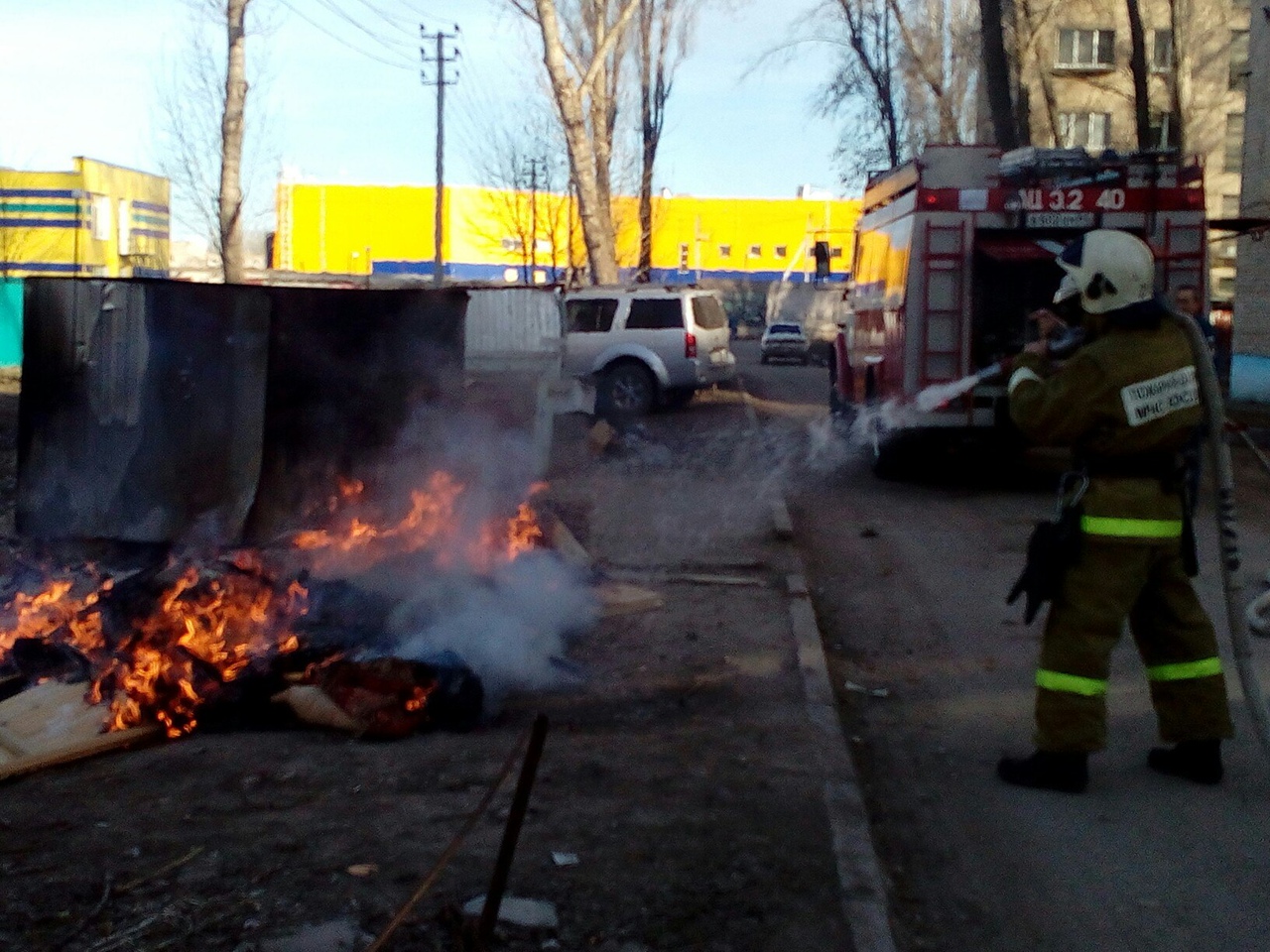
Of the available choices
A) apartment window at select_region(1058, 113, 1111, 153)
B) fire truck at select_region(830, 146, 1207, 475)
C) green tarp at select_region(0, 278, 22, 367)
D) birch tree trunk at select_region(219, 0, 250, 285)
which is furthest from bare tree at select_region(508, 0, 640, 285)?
apartment window at select_region(1058, 113, 1111, 153)

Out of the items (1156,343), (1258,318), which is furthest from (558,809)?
(1258,318)

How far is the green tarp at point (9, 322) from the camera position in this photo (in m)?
31.0

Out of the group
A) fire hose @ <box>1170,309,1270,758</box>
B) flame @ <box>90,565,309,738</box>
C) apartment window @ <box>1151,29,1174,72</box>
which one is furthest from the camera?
apartment window @ <box>1151,29,1174,72</box>

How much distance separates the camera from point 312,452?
25.6 ft

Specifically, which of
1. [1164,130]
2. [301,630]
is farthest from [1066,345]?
[1164,130]

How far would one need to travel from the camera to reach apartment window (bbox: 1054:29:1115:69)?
44.2m

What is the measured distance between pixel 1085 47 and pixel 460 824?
45.9 m

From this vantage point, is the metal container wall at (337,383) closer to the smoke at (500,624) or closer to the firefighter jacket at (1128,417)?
the smoke at (500,624)

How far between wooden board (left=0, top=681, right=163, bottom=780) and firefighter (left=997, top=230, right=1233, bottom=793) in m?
3.52

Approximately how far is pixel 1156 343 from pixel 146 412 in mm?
5457

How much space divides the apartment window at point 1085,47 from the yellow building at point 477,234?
12.3 meters

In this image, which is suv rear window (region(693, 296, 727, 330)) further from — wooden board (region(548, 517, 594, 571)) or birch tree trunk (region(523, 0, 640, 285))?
wooden board (region(548, 517, 594, 571))

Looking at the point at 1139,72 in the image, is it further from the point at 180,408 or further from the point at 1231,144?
the point at 1231,144

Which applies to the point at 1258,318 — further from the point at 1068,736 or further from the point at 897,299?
the point at 1068,736
